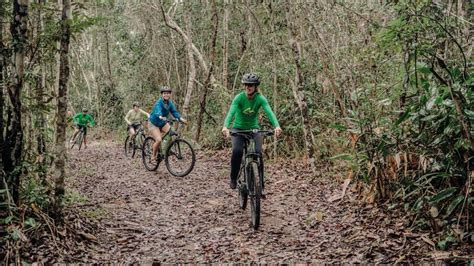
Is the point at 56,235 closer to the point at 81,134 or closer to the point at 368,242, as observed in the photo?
the point at 368,242

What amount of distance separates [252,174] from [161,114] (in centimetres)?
550

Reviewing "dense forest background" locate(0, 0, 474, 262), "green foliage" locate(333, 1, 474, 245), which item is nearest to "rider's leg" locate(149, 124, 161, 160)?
"dense forest background" locate(0, 0, 474, 262)

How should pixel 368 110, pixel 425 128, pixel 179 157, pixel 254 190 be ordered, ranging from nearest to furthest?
pixel 425 128 < pixel 254 190 < pixel 368 110 < pixel 179 157

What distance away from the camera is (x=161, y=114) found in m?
11.5

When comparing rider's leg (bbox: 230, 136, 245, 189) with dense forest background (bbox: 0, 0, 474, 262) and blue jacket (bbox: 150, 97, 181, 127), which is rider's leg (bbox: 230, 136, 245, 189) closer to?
dense forest background (bbox: 0, 0, 474, 262)

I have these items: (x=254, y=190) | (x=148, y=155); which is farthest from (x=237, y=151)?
(x=148, y=155)

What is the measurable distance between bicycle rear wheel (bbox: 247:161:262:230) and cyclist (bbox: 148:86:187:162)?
16.8 ft

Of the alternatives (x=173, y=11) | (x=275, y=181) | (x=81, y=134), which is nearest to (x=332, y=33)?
(x=275, y=181)

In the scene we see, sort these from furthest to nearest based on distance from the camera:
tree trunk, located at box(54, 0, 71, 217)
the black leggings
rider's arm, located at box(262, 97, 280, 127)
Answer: rider's arm, located at box(262, 97, 280, 127) < the black leggings < tree trunk, located at box(54, 0, 71, 217)

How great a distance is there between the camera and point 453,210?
5.09 metres

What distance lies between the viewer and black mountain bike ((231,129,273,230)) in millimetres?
6379

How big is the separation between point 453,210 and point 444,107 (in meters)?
1.25

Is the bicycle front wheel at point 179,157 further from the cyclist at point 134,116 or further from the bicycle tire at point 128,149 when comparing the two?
the bicycle tire at point 128,149

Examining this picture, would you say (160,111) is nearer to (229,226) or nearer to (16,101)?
(229,226)
